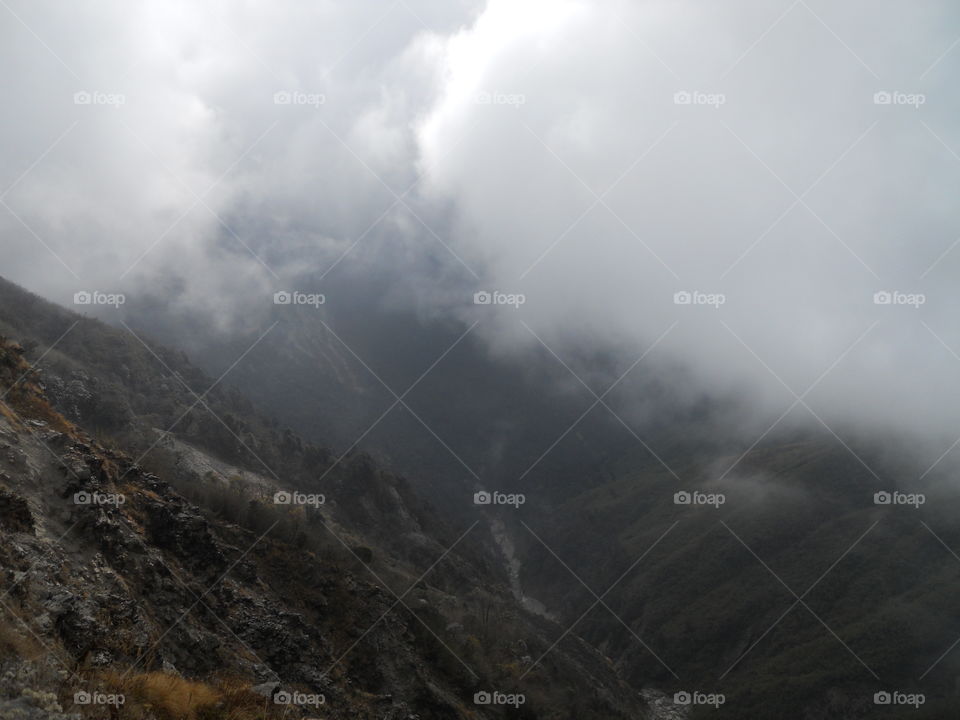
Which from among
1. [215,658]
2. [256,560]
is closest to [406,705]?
[256,560]

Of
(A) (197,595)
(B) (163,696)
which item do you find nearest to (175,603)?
(A) (197,595)

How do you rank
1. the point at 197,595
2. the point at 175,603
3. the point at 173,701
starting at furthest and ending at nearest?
the point at 197,595 < the point at 175,603 < the point at 173,701

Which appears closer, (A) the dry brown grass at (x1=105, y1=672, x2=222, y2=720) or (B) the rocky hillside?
(A) the dry brown grass at (x1=105, y1=672, x2=222, y2=720)

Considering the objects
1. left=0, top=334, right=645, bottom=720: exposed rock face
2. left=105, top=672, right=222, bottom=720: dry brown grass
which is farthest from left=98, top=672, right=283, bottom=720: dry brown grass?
left=0, top=334, right=645, bottom=720: exposed rock face

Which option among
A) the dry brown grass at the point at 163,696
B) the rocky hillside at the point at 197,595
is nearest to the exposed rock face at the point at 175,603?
the rocky hillside at the point at 197,595

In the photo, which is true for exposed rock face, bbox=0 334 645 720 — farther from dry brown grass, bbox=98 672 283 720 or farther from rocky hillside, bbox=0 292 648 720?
dry brown grass, bbox=98 672 283 720

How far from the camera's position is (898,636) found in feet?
424

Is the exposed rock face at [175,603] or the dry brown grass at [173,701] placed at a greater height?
the exposed rock face at [175,603]

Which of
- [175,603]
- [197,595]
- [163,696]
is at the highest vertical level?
[197,595]

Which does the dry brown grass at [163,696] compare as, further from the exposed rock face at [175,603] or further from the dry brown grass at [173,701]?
the exposed rock face at [175,603]

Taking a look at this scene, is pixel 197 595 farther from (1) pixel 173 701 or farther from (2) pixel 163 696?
(1) pixel 173 701

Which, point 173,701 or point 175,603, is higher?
point 175,603

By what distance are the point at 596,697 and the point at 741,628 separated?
78394 millimetres

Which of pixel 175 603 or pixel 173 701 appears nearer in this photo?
pixel 173 701
